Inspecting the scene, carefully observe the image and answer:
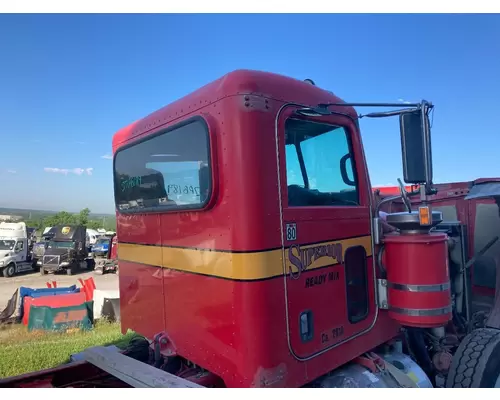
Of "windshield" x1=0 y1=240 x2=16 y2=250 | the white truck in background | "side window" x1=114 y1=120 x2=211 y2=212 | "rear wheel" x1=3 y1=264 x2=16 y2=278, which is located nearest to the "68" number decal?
"side window" x1=114 y1=120 x2=211 y2=212

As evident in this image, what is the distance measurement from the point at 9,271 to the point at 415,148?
79.9ft

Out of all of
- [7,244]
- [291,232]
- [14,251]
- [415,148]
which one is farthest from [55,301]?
[7,244]

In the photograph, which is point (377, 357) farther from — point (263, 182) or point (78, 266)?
point (78, 266)

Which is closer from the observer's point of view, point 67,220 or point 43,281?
point 43,281

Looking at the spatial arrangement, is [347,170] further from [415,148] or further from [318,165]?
[415,148]

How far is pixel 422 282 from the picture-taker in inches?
112

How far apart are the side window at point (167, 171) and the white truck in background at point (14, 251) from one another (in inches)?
863

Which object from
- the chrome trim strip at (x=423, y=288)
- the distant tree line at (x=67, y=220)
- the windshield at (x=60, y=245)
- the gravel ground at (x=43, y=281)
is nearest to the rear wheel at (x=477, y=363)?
the chrome trim strip at (x=423, y=288)

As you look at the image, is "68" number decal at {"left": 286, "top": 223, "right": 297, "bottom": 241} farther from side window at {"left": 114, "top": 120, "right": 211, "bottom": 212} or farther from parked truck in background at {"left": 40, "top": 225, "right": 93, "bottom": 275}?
parked truck in background at {"left": 40, "top": 225, "right": 93, "bottom": 275}

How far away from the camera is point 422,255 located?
2863mm

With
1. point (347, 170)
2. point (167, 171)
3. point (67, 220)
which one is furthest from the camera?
point (67, 220)

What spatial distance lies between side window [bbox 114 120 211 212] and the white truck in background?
21909 millimetres

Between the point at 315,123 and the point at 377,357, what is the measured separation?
177 cm

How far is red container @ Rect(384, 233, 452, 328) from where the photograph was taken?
285cm
